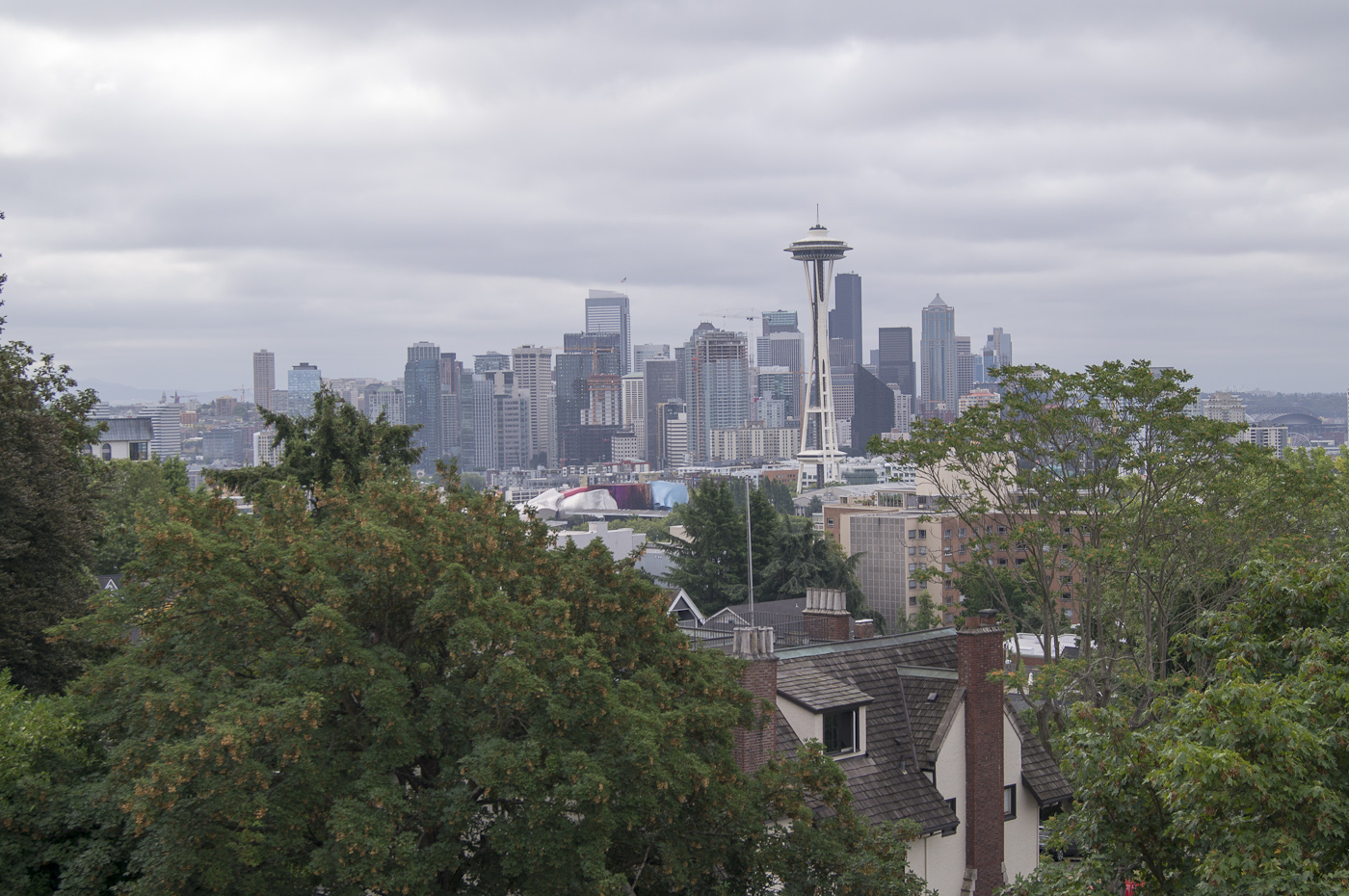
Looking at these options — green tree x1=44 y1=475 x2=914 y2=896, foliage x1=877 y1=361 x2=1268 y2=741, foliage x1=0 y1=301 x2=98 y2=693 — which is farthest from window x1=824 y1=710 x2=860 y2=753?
foliage x1=0 y1=301 x2=98 y2=693

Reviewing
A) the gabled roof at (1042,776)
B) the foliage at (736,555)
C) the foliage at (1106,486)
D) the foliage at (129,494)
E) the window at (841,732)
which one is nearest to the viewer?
the window at (841,732)

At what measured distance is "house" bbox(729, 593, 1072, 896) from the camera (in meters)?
25.6

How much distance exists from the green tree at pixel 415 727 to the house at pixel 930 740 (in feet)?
18.4

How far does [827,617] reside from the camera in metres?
32.9

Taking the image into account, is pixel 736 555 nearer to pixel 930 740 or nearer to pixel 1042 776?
pixel 1042 776

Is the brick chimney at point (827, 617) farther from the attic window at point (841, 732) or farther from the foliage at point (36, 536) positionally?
the foliage at point (36, 536)

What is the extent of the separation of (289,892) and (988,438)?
20542mm

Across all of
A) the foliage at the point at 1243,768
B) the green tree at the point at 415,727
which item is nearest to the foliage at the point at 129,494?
the green tree at the point at 415,727

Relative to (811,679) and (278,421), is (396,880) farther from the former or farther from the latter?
(278,421)

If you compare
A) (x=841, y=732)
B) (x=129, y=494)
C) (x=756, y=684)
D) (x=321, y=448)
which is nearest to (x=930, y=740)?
(x=841, y=732)

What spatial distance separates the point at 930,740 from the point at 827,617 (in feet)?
21.6

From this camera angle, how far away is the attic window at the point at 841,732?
85.9 ft

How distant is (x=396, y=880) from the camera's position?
1505 cm

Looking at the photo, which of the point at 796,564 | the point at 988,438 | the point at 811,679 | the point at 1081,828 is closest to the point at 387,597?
the point at 1081,828
